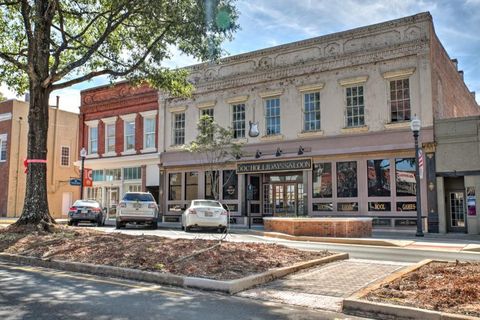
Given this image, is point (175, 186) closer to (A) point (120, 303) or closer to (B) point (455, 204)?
(B) point (455, 204)

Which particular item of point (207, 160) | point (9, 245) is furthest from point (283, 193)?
point (9, 245)

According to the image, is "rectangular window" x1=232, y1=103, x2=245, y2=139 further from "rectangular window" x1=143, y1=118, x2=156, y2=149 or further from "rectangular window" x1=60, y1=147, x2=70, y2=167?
"rectangular window" x1=60, y1=147, x2=70, y2=167

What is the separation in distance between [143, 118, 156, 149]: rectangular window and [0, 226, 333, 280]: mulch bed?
60.9ft

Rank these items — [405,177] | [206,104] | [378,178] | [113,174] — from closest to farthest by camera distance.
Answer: [405,177] → [378,178] → [206,104] → [113,174]

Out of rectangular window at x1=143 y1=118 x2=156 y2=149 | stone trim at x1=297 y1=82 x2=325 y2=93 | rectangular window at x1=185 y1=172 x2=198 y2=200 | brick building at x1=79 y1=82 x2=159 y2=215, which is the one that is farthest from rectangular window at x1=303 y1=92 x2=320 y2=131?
rectangular window at x1=143 y1=118 x2=156 y2=149

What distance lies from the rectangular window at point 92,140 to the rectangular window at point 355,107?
19211 mm

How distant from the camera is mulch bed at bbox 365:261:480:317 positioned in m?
5.75

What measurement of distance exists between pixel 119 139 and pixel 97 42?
61.0 feet

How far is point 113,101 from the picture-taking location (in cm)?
3350

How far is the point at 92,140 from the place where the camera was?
3509 centimetres

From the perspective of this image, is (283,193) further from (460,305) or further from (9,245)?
(460,305)

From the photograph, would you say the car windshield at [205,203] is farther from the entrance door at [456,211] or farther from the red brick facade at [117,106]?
the red brick facade at [117,106]

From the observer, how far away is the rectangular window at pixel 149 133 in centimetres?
3133

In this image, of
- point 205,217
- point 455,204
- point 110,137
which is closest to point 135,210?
point 205,217
